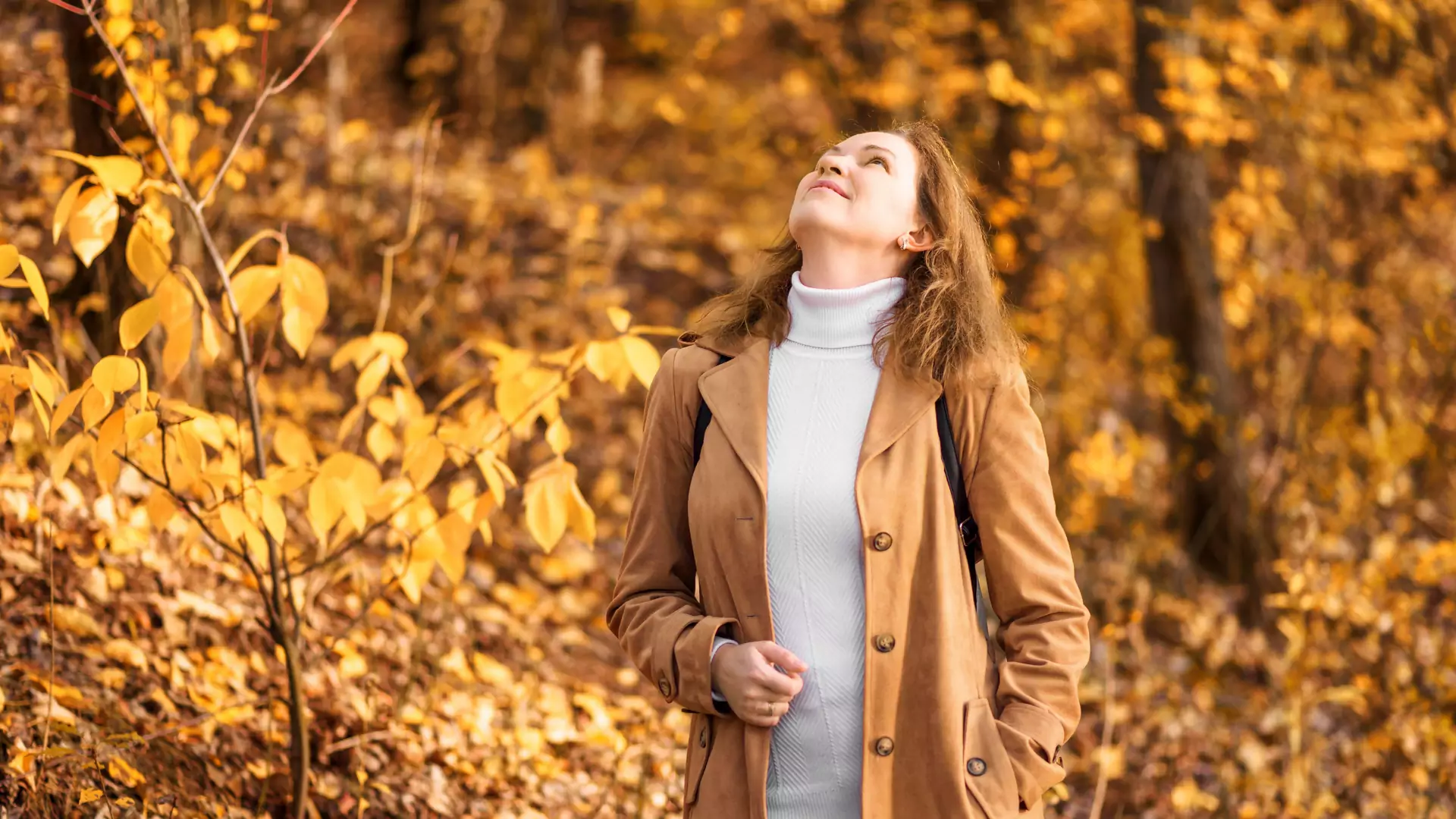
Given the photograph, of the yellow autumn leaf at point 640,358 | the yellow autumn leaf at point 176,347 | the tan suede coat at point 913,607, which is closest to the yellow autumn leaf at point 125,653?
the yellow autumn leaf at point 176,347

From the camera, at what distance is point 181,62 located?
→ 13.1ft

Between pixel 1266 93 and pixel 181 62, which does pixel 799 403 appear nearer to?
pixel 181 62

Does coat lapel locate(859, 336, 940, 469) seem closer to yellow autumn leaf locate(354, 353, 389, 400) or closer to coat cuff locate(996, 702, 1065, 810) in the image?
coat cuff locate(996, 702, 1065, 810)

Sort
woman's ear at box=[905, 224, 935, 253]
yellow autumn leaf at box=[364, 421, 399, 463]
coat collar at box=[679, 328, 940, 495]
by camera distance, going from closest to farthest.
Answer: coat collar at box=[679, 328, 940, 495] → woman's ear at box=[905, 224, 935, 253] → yellow autumn leaf at box=[364, 421, 399, 463]

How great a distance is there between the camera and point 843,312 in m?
2.24

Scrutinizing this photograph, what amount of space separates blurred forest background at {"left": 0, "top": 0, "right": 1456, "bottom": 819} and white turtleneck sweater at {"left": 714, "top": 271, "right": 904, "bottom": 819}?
0.65 meters

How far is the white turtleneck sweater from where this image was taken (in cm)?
207

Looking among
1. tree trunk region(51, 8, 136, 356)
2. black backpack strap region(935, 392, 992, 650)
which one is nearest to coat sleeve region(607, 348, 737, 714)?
black backpack strap region(935, 392, 992, 650)

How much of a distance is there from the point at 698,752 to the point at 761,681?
249 millimetres

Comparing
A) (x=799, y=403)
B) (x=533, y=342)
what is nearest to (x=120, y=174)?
(x=799, y=403)

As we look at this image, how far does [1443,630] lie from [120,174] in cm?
649

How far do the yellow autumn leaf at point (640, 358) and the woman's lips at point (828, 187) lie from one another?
1.86 ft

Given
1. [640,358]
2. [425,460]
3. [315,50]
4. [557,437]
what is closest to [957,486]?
[640,358]

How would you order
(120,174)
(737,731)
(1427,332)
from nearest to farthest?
1. (737,731)
2. (120,174)
3. (1427,332)
